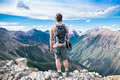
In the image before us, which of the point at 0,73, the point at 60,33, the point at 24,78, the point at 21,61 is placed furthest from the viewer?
the point at 21,61

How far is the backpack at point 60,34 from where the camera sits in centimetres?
976

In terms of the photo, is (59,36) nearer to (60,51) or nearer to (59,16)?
(60,51)

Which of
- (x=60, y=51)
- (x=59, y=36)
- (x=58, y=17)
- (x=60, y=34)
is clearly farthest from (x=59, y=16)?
(x=60, y=51)

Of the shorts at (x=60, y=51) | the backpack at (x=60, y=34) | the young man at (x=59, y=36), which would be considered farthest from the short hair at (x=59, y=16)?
the shorts at (x=60, y=51)

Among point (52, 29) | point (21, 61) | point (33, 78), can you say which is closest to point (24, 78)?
point (33, 78)

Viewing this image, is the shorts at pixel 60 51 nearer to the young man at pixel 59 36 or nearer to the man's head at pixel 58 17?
the young man at pixel 59 36

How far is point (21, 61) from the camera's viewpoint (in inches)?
903

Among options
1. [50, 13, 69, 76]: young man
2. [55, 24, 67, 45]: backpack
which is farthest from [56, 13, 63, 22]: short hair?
[55, 24, 67, 45]: backpack

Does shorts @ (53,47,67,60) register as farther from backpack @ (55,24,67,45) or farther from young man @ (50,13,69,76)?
backpack @ (55,24,67,45)

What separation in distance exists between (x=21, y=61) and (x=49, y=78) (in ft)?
44.8

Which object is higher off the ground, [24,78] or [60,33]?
[60,33]

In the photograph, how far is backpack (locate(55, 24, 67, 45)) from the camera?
9.76m

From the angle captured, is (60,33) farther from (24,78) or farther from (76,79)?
(24,78)

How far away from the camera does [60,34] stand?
9.80 m
